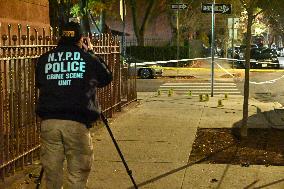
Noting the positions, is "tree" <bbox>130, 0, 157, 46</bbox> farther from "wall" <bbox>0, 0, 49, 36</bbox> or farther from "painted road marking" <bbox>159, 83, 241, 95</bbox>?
"wall" <bbox>0, 0, 49, 36</bbox>

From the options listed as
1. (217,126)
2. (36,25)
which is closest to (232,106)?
(217,126)

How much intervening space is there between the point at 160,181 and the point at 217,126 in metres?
3.98

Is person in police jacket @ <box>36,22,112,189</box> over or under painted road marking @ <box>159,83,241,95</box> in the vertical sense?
over

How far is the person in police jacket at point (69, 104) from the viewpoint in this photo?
4.58 meters

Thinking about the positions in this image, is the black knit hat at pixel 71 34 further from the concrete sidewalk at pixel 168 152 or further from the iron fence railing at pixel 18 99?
the concrete sidewalk at pixel 168 152

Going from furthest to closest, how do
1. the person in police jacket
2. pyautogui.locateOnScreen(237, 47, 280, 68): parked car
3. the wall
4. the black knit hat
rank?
pyautogui.locateOnScreen(237, 47, 280, 68): parked car
the wall
the black knit hat
the person in police jacket

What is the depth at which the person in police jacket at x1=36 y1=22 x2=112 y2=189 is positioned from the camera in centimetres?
458

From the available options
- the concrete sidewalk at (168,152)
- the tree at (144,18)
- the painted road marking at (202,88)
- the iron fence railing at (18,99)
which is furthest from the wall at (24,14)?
the tree at (144,18)

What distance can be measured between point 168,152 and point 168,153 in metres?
0.07

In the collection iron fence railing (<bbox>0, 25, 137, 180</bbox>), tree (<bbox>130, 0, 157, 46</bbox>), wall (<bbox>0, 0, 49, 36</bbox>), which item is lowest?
iron fence railing (<bbox>0, 25, 137, 180</bbox>)

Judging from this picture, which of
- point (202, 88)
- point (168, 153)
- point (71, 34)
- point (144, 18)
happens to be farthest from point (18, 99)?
point (144, 18)

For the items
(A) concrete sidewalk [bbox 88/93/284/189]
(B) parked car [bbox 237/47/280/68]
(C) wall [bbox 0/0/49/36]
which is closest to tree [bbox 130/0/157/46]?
(B) parked car [bbox 237/47/280/68]

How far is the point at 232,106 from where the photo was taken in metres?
13.4

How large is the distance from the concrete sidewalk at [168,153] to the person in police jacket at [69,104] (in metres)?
1.44
